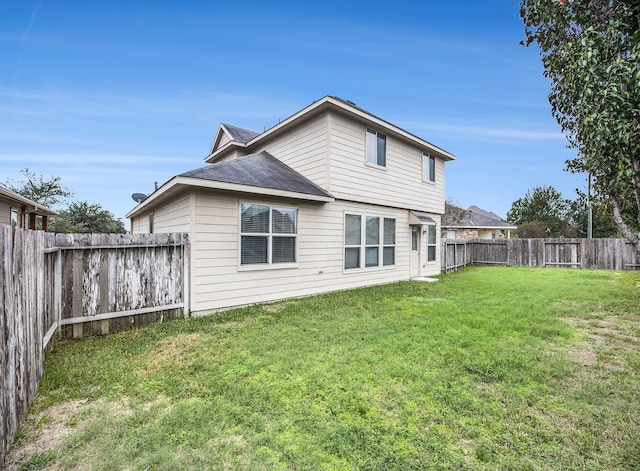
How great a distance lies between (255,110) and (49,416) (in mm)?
17363

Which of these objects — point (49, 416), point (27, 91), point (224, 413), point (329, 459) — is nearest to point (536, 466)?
point (329, 459)

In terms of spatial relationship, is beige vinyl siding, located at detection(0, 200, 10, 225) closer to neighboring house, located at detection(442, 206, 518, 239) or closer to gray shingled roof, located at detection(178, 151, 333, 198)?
gray shingled roof, located at detection(178, 151, 333, 198)

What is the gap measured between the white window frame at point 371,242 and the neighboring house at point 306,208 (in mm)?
35

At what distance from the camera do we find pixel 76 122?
607 inches

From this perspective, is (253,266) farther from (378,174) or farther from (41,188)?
(41,188)

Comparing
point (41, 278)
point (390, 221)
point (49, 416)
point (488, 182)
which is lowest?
point (49, 416)

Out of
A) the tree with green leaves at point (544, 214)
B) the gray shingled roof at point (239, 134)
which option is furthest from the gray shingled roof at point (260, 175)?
the tree with green leaves at point (544, 214)

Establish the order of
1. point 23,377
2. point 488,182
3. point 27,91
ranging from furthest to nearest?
point 488,182
point 27,91
point 23,377

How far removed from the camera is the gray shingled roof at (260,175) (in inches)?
252

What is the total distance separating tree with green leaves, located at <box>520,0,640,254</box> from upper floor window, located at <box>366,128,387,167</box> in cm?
541

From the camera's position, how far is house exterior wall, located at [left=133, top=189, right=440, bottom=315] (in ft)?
20.2

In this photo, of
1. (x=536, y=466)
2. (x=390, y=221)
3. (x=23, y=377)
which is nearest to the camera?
(x=536, y=466)

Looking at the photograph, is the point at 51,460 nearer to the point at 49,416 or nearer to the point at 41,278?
the point at 49,416

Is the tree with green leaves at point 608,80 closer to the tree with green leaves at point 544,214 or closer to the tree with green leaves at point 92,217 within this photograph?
the tree with green leaves at point 92,217
